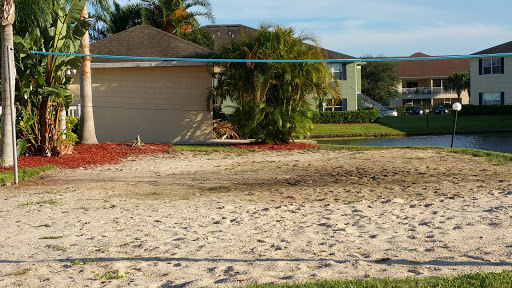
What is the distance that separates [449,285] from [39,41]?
15.2 metres

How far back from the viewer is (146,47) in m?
25.4

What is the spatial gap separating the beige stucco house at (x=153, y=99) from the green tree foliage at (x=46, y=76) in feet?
21.5

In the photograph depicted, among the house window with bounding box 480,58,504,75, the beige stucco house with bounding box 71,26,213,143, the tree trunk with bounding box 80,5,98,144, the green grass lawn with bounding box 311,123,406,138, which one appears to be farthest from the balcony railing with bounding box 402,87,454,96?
the tree trunk with bounding box 80,5,98,144

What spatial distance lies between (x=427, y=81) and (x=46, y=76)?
62.4 metres

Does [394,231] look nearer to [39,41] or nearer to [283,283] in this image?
[283,283]

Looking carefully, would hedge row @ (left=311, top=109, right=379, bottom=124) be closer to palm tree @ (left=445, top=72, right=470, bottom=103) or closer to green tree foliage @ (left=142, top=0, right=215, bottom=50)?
green tree foliage @ (left=142, top=0, right=215, bottom=50)

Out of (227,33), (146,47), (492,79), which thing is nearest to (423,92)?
(492,79)

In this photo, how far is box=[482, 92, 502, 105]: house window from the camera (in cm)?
4828

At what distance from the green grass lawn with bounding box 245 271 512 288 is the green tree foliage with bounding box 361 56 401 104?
5794 centimetres

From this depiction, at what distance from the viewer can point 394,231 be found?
Answer: 800 centimetres

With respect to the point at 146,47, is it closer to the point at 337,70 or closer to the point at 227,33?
the point at 227,33

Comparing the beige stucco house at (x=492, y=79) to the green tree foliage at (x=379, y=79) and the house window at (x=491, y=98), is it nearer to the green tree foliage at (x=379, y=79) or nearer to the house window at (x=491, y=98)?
the house window at (x=491, y=98)

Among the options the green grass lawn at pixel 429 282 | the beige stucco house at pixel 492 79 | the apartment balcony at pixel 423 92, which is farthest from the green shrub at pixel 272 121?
the apartment balcony at pixel 423 92

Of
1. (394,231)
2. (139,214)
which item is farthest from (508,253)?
(139,214)
